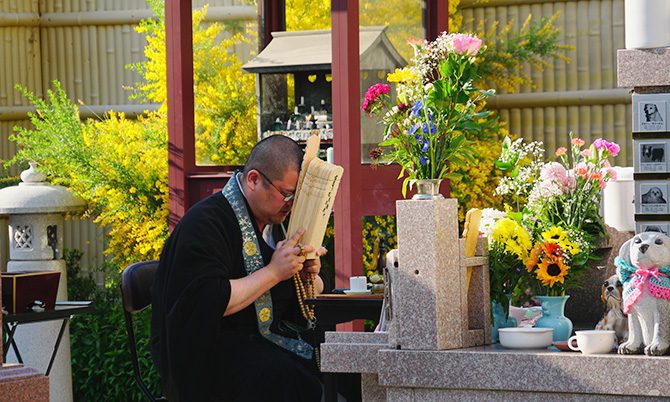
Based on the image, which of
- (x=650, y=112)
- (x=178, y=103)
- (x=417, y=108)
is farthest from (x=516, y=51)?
(x=417, y=108)

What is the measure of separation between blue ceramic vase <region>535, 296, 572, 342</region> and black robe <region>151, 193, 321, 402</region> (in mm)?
744

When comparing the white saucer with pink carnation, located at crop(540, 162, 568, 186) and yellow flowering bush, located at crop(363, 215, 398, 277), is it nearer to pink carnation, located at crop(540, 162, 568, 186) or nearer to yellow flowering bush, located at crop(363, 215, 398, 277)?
pink carnation, located at crop(540, 162, 568, 186)

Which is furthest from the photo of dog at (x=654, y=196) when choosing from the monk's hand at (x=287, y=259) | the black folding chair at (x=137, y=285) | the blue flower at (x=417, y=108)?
the black folding chair at (x=137, y=285)

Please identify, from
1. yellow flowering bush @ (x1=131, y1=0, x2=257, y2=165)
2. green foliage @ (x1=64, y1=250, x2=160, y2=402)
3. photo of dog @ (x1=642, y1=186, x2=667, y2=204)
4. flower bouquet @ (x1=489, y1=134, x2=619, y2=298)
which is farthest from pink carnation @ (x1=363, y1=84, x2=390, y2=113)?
green foliage @ (x1=64, y1=250, x2=160, y2=402)

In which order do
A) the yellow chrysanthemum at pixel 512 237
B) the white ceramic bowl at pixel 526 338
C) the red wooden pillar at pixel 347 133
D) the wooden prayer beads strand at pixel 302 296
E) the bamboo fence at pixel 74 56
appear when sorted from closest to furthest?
the white ceramic bowl at pixel 526 338
the yellow chrysanthemum at pixel 512 237
the wooden prayer beads strand at pixel 302 296
the red wooden pillar at pixel 347 133
the bamboo fence at pixel 74 56

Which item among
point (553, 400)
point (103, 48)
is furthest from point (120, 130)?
point (553, 400)

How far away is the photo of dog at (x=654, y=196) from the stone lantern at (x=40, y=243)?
167 inches

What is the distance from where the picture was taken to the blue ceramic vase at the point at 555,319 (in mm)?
3783

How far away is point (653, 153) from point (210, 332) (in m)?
1.58

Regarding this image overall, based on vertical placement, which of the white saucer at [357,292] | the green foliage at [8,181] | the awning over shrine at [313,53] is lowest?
the white saucer at [357,292]

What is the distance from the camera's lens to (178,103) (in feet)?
22.7

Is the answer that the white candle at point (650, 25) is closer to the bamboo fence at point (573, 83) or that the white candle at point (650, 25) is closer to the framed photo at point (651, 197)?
the framed photo at point (651, 197)

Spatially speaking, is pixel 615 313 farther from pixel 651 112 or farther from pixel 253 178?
pixel 253 178

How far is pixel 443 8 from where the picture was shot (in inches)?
266
